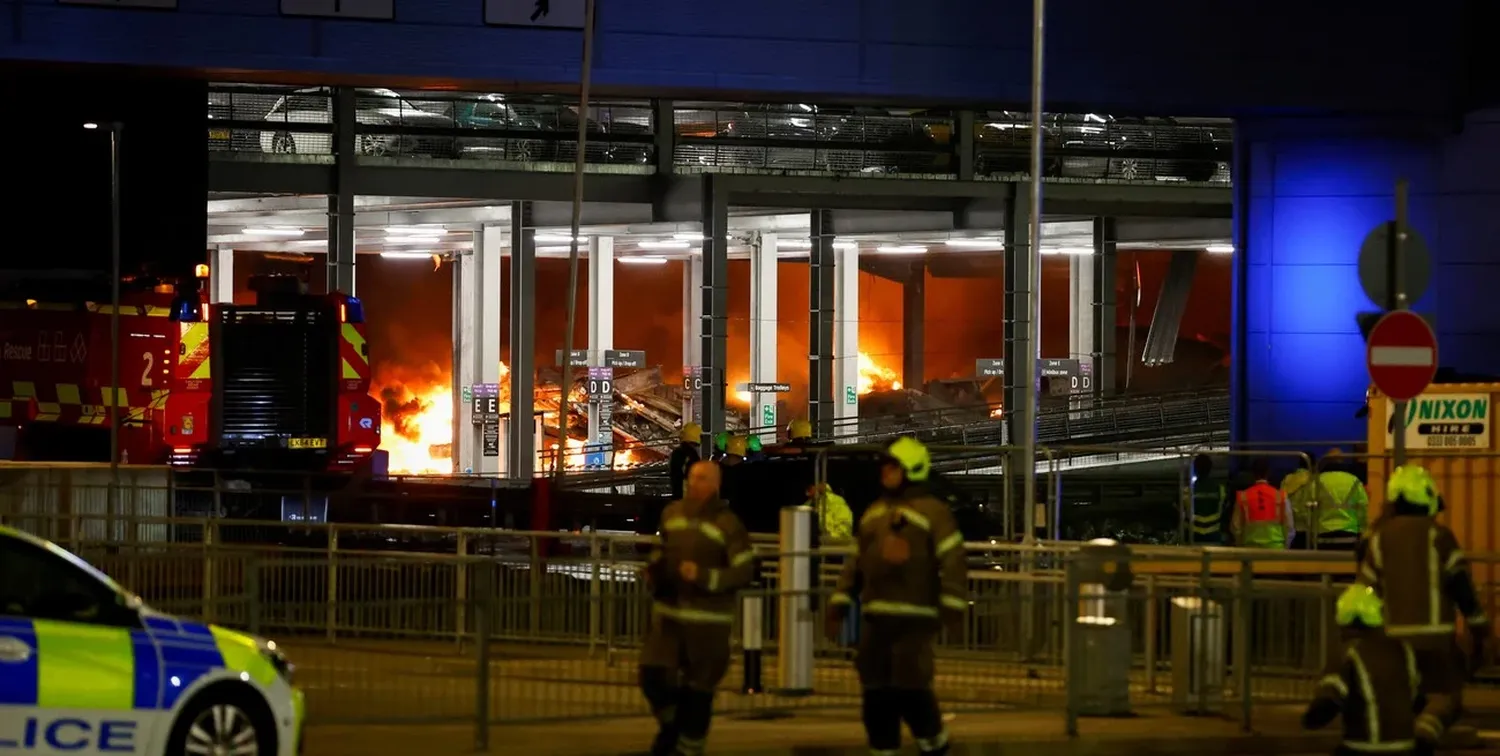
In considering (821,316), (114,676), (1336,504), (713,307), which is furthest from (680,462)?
(821,316)

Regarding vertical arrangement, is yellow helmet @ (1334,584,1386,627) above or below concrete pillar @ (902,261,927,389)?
below

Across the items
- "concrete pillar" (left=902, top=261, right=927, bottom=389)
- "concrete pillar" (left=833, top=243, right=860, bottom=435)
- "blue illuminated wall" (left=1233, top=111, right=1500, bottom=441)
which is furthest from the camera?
"concrete pillar" (left=902, top=261, right=927, bottom=389)

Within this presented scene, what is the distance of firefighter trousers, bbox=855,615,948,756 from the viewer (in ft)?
33.3

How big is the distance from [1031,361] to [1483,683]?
4.18m

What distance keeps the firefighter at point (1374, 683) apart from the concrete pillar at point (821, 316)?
34566 millimetres

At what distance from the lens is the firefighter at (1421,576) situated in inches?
410

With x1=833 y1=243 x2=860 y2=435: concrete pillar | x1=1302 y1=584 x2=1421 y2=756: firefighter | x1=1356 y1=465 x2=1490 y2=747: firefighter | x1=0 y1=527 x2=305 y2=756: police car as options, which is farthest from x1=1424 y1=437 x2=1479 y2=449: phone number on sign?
x1=833 y1=243 x2=860 y2=435: concrete pillar

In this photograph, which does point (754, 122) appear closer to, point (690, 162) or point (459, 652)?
point (690, 162)

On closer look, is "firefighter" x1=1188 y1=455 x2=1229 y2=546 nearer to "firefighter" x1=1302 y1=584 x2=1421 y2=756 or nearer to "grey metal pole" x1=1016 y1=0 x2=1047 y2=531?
"grey metal pole" x1=1016 y1=0 x2=1047 y2=531

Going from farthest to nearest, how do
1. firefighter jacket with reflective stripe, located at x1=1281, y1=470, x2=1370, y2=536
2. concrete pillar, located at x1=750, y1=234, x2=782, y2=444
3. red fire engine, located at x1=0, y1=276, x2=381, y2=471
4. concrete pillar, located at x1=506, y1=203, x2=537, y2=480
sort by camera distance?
1. concrete pillar, located at x1=750, y1=234, x2=782, y2=444
2. concrete pillar, located at x1=506, y1=203, x2=537, y2=480
3. red fire engine, located at x1=0, y1=276, x2=381, y2=471
4. firefighter jacket with reflective stripe, located at x1=1281, y1=470, x2=1370, y2=536

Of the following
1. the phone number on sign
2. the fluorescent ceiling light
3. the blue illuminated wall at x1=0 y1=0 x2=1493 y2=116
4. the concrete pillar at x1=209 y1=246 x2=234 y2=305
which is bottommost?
the phone number on sign

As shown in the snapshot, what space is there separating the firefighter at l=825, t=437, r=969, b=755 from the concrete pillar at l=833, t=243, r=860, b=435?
40.6 m

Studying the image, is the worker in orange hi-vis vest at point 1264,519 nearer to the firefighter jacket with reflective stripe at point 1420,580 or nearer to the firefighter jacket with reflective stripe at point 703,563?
the firefighter jacket with reflective stripe at point 1420,580

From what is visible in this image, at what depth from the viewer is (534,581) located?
15.7 meters
